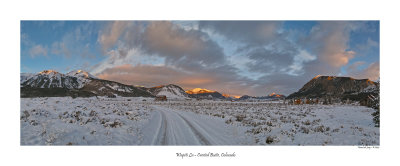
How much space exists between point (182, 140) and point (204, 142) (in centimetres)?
116

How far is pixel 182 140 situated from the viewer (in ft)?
28.3

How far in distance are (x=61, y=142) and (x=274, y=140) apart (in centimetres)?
1041
